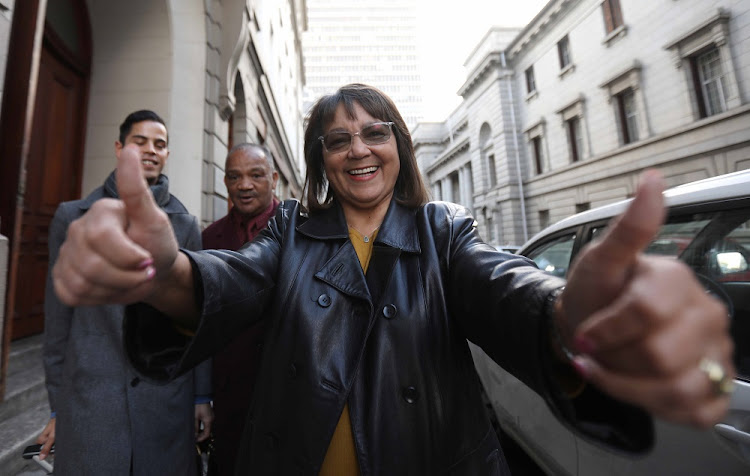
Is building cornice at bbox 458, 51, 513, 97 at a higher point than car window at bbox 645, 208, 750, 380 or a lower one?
higher

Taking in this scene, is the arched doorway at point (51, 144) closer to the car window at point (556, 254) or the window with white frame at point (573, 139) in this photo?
the car window at point (556, 254)

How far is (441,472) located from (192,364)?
2.53 ft

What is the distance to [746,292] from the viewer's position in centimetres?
138

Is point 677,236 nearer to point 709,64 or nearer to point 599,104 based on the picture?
point 709,64

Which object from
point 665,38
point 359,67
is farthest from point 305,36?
point 665,38

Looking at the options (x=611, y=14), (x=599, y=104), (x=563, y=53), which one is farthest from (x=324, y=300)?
(x=563, y=53)

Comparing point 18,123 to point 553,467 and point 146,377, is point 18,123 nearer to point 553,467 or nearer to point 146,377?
point 146,377

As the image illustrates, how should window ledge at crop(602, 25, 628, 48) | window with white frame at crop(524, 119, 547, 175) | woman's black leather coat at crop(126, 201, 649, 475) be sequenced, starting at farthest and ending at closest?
1. window with white frame at crop(524, 119, 547, 175)
2. window ledge at crop(602, 25, 628, 48)
3. woman's black leather coat at crop(126, 201, 649, 475)

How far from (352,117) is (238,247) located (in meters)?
1.38

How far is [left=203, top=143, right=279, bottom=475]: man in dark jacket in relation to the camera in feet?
6.36

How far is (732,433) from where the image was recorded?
1.14 meters

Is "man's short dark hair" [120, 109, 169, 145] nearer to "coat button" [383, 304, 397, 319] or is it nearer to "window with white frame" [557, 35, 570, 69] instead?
"coat button" [383, 304, 397, 319]

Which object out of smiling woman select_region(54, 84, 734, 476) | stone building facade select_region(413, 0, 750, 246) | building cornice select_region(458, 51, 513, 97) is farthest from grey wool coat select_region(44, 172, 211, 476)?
building cornice select_region(458, 51, 513, 97)

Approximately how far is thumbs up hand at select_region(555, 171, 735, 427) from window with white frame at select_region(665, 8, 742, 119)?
16702 mm
